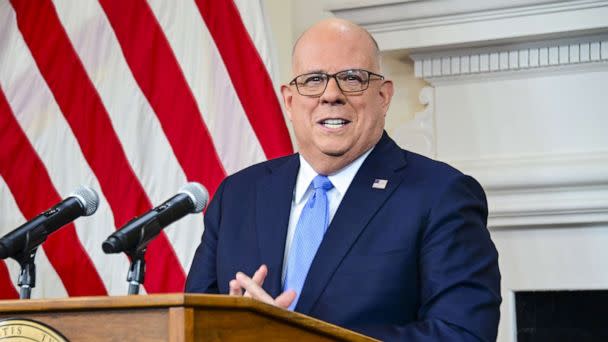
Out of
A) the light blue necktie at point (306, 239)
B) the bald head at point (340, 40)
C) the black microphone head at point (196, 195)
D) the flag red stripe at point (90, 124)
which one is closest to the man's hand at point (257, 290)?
the black microphone head at point (196, 195)

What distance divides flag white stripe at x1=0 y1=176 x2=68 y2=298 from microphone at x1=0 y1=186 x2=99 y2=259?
1620mm

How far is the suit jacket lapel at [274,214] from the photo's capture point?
7.77 ft

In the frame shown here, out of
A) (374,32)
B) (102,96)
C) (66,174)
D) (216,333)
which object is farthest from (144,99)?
(216,333)

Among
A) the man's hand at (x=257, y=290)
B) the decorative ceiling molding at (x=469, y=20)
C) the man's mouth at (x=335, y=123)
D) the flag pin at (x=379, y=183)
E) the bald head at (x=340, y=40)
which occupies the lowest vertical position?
the man's hand at (x=257, y=290)

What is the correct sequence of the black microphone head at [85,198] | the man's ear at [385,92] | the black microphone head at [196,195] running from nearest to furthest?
the black microphone head at [196,195] < the black microphone head at [85,198] < the man's ear at [385,92]

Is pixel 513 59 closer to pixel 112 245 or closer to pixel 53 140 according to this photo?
pixel 53 140

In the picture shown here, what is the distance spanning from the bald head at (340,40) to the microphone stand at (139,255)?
77cm

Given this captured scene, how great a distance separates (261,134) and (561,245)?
1075 mm

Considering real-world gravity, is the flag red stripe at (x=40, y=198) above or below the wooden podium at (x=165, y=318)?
above

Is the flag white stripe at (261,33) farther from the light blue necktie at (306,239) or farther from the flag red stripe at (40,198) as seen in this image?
the light blue necktie at (306,239)

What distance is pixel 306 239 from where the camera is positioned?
2393 mm

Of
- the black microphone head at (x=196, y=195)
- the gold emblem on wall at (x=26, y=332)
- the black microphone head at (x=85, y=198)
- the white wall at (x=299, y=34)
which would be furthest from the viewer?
the white wall at (x=299, y=34)

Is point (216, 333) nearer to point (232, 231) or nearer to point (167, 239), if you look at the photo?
point (232, 231)

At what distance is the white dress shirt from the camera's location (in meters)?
2.46
